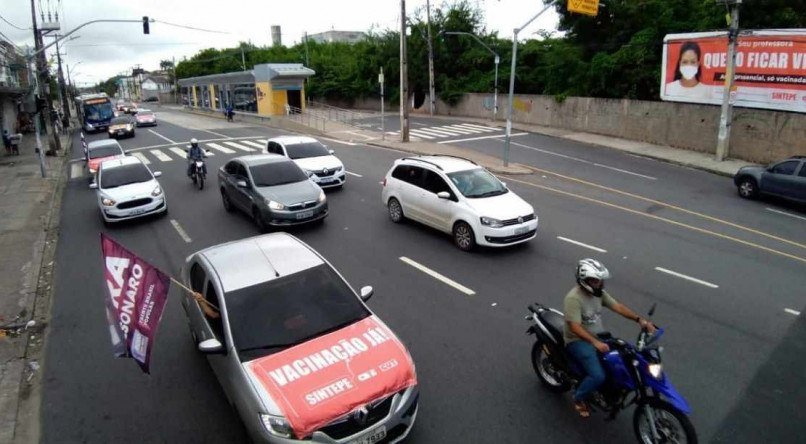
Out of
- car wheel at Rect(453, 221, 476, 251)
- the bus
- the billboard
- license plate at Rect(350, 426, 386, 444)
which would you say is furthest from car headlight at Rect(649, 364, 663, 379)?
the bus

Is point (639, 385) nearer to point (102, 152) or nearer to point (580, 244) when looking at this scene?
point (580, 244)

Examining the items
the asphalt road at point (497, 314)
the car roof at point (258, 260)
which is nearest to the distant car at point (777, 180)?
the asphalt road at point (497, 314)

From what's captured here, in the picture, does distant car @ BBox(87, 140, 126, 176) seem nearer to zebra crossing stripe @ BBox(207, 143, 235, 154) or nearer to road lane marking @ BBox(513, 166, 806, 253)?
zebra crossing stripe @ BBox(207, 143, 235, 154)

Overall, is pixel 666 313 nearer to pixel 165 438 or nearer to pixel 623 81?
pixel 165 438

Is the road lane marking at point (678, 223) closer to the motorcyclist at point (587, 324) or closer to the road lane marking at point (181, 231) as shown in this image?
the motorcyclist at point (587, 324)

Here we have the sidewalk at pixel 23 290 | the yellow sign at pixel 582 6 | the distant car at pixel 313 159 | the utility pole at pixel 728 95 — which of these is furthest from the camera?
the utility pole at pixel 728 95

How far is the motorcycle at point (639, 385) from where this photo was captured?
463 centimetres

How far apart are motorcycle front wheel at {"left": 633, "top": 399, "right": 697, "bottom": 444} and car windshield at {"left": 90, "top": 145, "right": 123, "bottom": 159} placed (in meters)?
21.5

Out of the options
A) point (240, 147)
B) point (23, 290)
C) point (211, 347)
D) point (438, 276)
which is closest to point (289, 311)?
point (211, 347)

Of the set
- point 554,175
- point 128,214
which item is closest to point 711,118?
point 554,175

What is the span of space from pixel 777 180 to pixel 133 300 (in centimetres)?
1763

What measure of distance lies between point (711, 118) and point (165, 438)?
26739mm

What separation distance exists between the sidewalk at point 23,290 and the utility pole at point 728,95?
24951mm

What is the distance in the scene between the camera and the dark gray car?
12.0 m
